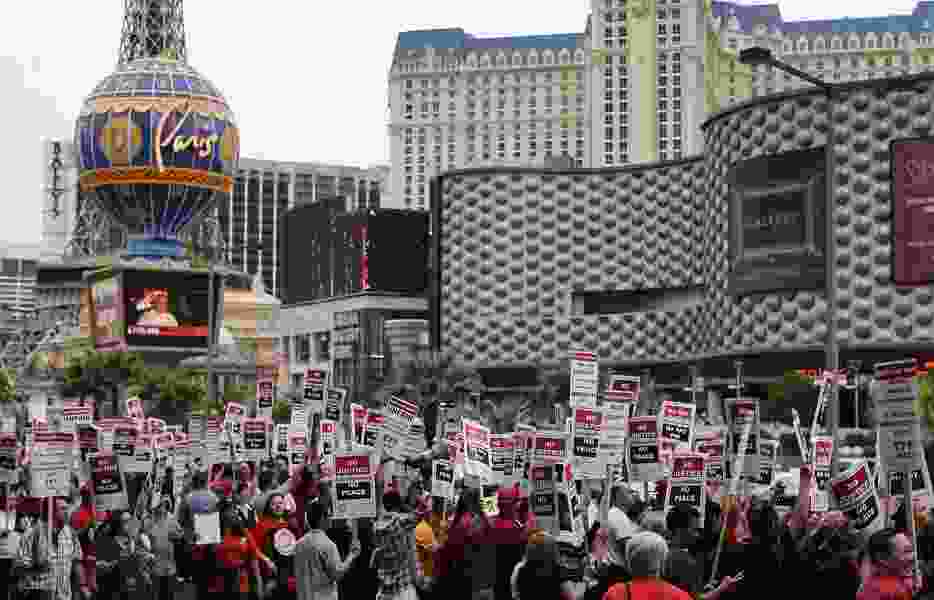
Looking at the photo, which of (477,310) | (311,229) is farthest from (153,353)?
(311,229)

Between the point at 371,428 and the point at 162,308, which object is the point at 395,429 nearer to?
the point at 371,428

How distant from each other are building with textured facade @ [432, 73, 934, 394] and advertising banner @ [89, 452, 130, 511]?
45.1 meters

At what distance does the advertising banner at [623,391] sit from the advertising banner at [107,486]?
16.2ft

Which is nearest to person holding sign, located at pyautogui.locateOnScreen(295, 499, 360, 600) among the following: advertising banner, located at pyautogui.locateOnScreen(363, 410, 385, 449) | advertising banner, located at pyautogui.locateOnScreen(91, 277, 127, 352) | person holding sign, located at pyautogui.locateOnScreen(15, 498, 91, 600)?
person holding sign, located at pyautogui.locateOnScreen(15, 498, 91, 600)

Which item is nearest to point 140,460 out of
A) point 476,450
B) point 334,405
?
point 334,405

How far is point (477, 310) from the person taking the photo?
333 ft

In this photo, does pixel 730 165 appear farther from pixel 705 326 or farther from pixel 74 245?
pixel 74 245

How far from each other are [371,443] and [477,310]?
7694cm

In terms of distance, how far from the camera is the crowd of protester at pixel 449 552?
468 inches

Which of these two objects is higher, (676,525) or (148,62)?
(148,62)

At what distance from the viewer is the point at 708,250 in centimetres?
8519

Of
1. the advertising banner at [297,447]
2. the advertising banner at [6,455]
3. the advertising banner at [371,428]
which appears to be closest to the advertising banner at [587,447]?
the advertising banner at [371,428]

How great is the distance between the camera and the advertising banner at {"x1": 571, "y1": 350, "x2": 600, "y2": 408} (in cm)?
1978

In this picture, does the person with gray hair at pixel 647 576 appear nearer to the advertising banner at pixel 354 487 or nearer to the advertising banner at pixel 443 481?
the advertising banner at pixel 354 487
